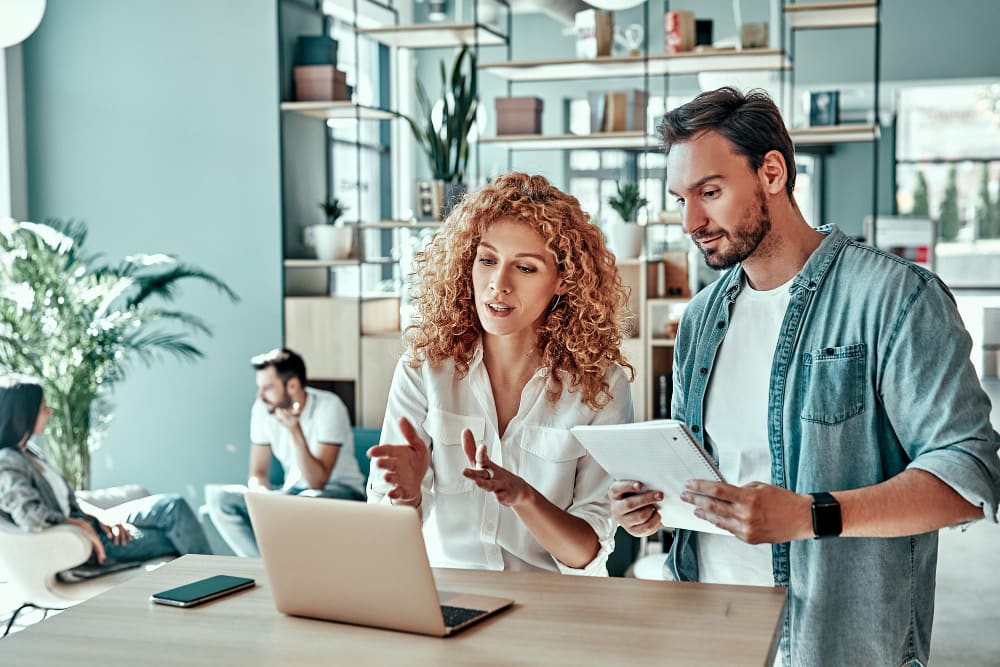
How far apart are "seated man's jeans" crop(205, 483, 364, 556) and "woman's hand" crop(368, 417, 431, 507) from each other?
2663mm

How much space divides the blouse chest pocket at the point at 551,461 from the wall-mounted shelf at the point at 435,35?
354 cm

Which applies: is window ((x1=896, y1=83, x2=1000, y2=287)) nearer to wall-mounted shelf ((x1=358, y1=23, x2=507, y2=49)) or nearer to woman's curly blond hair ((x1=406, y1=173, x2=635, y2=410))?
wall-mounted shelf ((x1=358, y1=23, x2=507, y2=49))

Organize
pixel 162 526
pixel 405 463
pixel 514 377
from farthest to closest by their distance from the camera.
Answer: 1. pixel 162 526
2. pixel 514 377
3. pixel 405 463

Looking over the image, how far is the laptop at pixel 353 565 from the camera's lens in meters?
1.59

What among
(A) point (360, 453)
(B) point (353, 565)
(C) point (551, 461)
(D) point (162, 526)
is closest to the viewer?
(B) point (353, 565)

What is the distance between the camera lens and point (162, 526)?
4.37 m

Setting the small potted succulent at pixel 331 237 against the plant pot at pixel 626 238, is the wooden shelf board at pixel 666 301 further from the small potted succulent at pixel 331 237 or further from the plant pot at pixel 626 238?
the small potted succulent at pixel 331 237

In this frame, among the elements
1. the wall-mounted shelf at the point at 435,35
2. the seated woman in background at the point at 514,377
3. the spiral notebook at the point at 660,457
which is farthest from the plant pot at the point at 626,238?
the spiral notebook at the point at 660,457

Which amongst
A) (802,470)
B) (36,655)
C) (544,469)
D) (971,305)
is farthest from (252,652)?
(971,305)

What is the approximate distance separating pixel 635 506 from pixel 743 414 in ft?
0.93

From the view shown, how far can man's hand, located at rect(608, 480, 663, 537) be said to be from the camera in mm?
1866

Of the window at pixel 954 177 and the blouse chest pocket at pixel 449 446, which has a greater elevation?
the window at pixel 954 177

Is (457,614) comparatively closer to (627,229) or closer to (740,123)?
(740,123)

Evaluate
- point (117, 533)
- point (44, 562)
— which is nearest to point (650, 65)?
point (117, 533)
